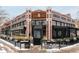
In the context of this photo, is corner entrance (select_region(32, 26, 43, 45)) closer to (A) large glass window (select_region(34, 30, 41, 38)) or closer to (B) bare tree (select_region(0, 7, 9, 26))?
(A) large glass window (select_region(34, 30, 41, 38))

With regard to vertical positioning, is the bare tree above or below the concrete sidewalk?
above

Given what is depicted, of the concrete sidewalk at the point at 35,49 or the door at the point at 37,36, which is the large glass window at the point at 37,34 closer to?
the door at the point at 37,36

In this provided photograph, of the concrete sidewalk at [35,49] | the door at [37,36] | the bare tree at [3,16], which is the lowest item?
the concrete sidewalk at [35,49]

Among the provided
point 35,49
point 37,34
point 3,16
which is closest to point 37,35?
point 37,34

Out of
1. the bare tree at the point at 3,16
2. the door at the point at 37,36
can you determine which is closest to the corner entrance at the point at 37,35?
the door at the point at 37,36

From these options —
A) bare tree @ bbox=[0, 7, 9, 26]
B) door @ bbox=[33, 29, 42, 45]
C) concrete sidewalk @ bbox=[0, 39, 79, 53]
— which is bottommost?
concrete sidewalk @ bbox=[0, 39, 79, 53]

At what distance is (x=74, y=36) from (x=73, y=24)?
0.39ft

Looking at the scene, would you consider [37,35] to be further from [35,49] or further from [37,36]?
[35,49]

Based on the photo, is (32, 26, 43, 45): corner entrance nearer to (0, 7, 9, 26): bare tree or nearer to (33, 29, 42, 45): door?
(33, 29, 42, 45): door

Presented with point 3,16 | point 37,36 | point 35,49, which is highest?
point 3,16

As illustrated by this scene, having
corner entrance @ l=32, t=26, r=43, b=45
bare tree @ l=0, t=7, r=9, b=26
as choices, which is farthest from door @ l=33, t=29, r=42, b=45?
bare tree @ l=0, t=7, r=9, b=26
